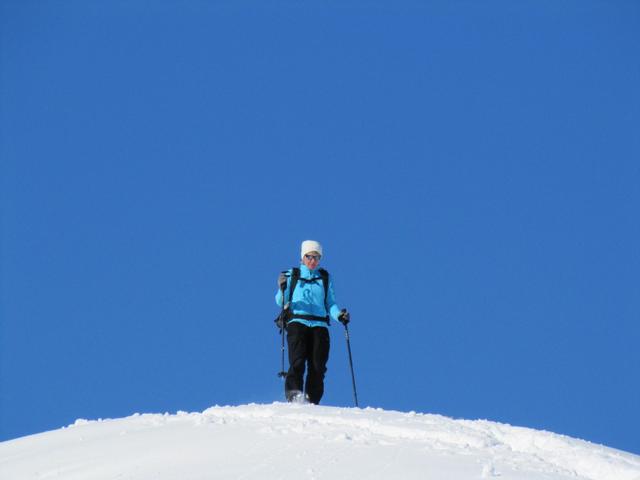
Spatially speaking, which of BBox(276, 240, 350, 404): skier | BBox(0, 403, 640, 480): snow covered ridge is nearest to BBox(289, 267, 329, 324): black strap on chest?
BBox(276, 240, 350, 404): skier

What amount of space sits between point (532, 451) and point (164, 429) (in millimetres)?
3565

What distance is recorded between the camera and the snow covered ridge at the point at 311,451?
6.71 m

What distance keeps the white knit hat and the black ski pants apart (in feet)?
3.50

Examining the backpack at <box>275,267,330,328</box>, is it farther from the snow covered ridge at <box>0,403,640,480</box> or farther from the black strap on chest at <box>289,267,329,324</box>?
the snow covered ridge at <box>0,403,640,480</box>

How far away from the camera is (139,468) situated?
700cm

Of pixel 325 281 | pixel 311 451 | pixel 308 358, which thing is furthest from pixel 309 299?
pixel 311 451

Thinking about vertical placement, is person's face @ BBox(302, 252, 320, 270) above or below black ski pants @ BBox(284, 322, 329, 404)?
above

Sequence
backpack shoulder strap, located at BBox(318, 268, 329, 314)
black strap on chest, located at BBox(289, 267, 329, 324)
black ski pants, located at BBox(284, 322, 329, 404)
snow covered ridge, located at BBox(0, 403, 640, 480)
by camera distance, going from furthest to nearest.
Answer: backpack shoulder strap, located at BBox(318, 268, 329, 314) < black strap on chest, located at BBox(289, 267, 329, 324) < black ski pants, located at BBox(284, 322, 329, 404) < snow covered ridge, located at BBox(0, 403, 640, 480)

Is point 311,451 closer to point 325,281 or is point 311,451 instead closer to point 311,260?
point 325,281

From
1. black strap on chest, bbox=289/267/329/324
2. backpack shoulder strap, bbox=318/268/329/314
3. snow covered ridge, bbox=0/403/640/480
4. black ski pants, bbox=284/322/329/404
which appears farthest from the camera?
backpack shoulder strap, bbox=318/268/329/314

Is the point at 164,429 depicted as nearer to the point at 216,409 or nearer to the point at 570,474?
the point at 216,409

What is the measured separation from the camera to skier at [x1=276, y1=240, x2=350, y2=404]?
11.7m

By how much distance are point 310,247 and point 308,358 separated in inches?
62.4

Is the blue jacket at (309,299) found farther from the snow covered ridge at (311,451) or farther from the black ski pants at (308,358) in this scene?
the snow covered ridge at (311,451)
